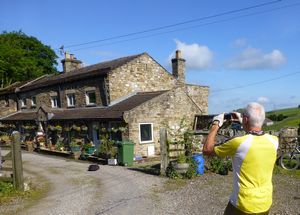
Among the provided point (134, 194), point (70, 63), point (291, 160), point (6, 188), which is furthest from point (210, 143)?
point (70, 63)

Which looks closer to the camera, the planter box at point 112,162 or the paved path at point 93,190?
the paved path at point 93,190

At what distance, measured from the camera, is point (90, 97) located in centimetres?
2422

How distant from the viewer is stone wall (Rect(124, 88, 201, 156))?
19.0 m

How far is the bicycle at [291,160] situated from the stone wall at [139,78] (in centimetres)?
1163

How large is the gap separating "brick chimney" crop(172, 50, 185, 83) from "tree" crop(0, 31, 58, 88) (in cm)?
2680

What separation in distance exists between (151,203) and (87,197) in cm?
204

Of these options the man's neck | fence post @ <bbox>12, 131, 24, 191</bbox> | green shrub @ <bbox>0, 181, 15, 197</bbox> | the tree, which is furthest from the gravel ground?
the tree

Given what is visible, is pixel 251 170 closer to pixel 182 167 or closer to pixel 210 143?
pixel 210 143

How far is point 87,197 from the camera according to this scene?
1005cm

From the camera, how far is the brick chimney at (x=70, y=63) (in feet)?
99.7

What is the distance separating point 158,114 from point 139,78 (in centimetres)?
463

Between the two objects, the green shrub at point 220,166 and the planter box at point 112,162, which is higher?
the green shrub at point 220,166

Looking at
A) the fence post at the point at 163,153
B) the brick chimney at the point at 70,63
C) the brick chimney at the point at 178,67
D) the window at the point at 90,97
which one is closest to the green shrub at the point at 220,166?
the fence post at the point at 163,153

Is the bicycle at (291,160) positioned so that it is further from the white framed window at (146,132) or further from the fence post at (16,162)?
the fence post at (16,162)
